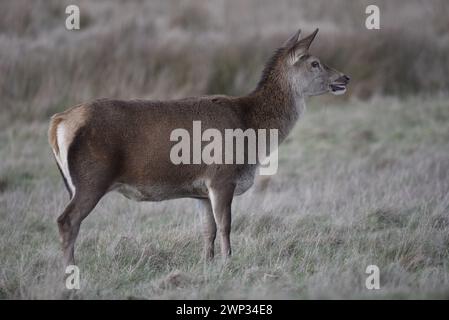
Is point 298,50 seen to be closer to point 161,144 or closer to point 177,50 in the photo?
point 161,144

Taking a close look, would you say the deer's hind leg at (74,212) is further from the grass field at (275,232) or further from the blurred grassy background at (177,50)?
the blurred grassy background at (177,50)

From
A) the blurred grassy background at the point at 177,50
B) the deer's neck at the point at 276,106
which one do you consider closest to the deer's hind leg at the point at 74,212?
the deer's neck at the point at 276,106

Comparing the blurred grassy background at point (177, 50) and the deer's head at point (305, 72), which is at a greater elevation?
the blurred grassy background at point (177, 50)

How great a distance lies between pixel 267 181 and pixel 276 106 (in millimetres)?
3138

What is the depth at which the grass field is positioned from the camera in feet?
23.3

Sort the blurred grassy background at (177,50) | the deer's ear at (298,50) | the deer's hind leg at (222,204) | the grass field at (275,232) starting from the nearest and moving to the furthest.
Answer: the grass field at (275,232) → the deer's hind leg at (222,204) → the deer's ear at (298,50) → the blurred grassy background at (177,50)

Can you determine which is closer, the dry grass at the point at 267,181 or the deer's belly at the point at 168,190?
the dry grass at the point at 267,181

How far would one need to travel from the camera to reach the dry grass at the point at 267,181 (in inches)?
294

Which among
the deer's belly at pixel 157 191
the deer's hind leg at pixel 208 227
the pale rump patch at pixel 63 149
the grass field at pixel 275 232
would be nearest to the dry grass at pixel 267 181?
the grass field at pixel 275 232

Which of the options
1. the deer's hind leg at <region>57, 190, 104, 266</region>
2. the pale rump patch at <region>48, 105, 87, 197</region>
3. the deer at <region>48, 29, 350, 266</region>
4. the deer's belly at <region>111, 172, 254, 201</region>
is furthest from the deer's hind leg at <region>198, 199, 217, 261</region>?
the pale rump patch at <region>48, 105, 87, 197</region>

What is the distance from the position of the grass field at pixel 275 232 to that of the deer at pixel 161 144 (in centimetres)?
54

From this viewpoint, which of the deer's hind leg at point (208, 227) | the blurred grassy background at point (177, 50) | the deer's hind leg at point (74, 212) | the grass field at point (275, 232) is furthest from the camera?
the blurred grassy background at point (177, 50)

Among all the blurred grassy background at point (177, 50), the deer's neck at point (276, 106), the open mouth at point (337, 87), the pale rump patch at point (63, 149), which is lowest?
the pale rump patch at point (63, 149)
